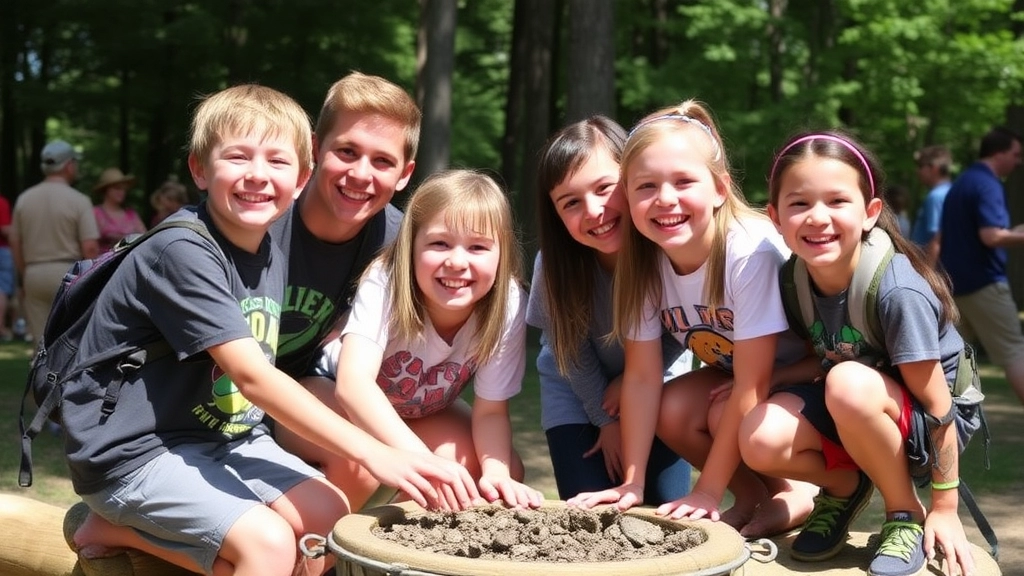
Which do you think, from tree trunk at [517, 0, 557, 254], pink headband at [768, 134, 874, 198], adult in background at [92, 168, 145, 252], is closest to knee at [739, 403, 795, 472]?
pink headband at [768, 134, 874, 198]

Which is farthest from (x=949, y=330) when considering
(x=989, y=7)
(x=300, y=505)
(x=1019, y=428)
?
(x=989, y=7)

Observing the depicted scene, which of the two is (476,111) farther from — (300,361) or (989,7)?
(300,361)


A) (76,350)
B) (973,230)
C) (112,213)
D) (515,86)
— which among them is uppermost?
(515,86)

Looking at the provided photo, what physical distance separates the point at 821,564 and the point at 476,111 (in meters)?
19.2

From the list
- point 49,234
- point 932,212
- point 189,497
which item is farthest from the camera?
point 932,212

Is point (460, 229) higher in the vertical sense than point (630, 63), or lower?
lower

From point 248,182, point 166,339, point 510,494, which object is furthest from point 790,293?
point 166,339

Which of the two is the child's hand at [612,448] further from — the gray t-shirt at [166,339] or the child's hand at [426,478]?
the gray t-shirt at [166,339]

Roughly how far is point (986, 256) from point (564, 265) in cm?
497

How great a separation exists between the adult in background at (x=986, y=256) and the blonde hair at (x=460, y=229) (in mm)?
4983

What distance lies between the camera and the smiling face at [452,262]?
11.0 feet

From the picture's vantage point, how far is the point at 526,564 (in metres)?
2.38

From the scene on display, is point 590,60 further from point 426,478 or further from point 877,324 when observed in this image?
point 426,478

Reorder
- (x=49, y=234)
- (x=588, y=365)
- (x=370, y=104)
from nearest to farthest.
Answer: (x=370, y=104)
(x=588, y=365)
(x=49, y=234)
